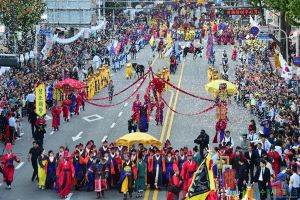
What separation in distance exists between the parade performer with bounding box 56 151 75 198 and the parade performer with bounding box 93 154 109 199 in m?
0.75

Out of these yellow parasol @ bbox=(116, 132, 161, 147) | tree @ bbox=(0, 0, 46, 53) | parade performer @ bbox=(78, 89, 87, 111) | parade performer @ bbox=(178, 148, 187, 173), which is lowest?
parade performer @ bbox=(178, 148, 187, 173)

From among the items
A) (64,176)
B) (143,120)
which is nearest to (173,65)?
(143,120)

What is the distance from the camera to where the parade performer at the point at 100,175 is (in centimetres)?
2580

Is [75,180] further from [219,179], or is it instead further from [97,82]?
[97,82]

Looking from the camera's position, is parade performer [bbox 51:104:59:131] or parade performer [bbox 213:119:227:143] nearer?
parade performer [bbox 213:119:227:143]

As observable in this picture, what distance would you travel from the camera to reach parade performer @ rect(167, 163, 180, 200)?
2327cm

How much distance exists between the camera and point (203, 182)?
68.6 feet

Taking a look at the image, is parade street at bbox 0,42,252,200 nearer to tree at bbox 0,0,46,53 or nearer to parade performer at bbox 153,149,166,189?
parade performer at bbox 153,149,166,189

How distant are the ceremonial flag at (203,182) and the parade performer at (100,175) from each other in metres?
5.38

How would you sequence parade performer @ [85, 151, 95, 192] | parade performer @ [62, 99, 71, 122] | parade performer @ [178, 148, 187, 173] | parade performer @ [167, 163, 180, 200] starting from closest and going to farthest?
1. parade performer @ [167, 163, 180, 200]
2. parade performer @ [85, 151, 95, 192]
3. parade performer @ [178, 148, 187, 173]
4. parade performer @ [62, 99, 71, 122]

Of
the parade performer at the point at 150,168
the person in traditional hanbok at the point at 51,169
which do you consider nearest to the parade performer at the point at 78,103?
the person in traditional hanbok at the point at 51,169

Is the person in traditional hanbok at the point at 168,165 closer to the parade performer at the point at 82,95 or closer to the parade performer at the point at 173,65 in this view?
the parade performer at the point at 82,95

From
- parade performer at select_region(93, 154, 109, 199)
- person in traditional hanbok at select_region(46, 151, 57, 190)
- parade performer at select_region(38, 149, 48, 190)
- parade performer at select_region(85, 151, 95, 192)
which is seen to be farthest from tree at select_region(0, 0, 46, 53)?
parade performer at select_region(93, 154, 109, 199)

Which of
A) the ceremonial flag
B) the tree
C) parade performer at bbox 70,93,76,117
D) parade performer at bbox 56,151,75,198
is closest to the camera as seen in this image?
the ceremonial flag
